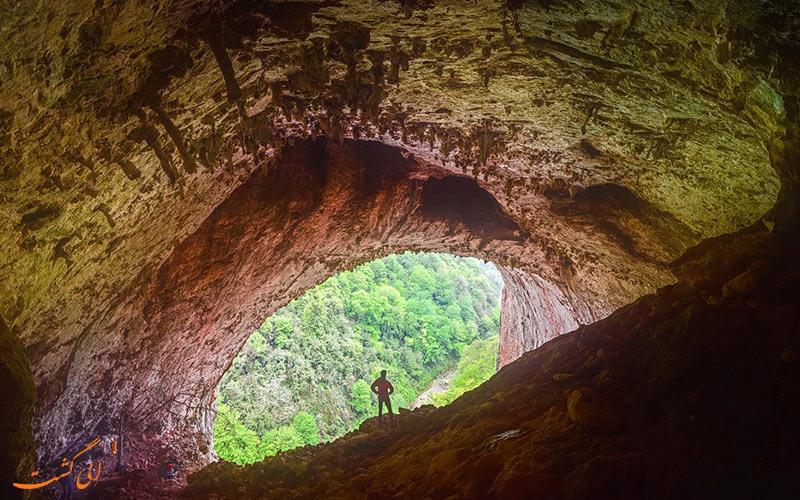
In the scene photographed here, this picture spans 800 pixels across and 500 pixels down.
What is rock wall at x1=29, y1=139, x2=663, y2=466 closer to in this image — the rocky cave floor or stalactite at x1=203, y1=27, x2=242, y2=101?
Answer: the rocky cave floor

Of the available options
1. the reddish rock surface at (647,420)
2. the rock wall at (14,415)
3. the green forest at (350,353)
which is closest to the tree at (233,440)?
the green forest at (350,353)

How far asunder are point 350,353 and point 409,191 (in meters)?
21.2

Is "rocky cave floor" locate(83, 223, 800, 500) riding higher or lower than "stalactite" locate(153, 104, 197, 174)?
lower

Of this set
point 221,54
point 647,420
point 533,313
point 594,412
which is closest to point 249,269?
point 221,54

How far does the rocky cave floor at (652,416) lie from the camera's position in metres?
2.52

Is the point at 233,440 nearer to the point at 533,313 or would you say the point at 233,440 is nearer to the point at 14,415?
the point at 533,313

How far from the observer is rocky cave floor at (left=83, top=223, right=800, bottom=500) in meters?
2.52

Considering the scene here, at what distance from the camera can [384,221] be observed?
34.7ft

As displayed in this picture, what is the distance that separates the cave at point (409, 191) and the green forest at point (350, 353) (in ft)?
21.7

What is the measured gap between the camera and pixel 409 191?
33.5 feet

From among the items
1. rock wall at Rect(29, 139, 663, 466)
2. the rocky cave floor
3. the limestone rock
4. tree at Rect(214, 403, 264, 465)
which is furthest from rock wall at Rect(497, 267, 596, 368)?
tree at Rect(214, 403, 264, 465)

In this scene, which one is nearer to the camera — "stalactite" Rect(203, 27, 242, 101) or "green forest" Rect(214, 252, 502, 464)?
"stalactite" Rect(203, 27, 242, 101)

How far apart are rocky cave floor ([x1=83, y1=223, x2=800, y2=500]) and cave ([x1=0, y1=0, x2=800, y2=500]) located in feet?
0.06

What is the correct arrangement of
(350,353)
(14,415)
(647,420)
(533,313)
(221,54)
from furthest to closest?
(350,353)
(533,313)
(221,54)
(14,415)
(647,420)
